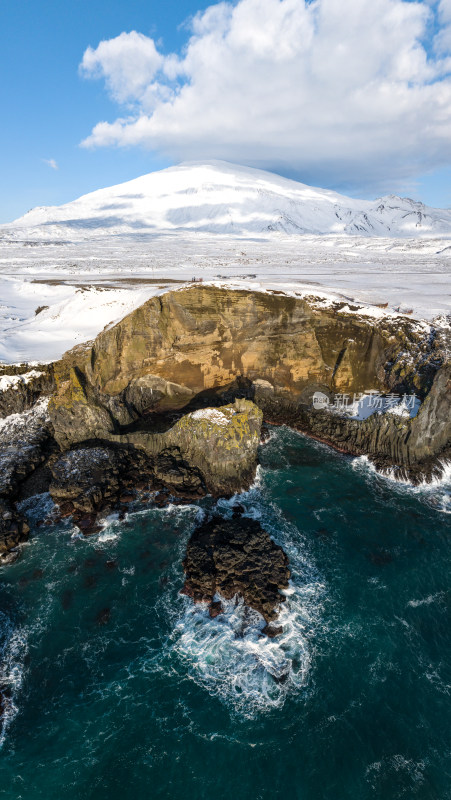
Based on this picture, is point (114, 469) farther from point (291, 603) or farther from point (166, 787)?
point (166, 787)

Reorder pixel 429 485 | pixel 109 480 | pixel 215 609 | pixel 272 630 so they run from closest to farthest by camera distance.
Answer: pixel 272 630
pixel 215 609
pixel 109 480
pixel 429 485

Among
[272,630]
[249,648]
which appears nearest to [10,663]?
[249,648]

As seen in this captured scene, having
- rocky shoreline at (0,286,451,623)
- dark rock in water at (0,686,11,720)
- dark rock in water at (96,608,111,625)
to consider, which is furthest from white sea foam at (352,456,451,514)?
dark rock in water at (0,686,11,720)

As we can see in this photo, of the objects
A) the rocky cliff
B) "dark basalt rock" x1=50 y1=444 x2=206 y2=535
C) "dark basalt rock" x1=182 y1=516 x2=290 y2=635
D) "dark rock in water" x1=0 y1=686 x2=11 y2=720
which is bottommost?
"dark rock in water" x1=0 y1=686 x2=11 y2=720

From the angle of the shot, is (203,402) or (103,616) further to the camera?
(203,402)

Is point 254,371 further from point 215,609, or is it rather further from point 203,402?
point 215,609

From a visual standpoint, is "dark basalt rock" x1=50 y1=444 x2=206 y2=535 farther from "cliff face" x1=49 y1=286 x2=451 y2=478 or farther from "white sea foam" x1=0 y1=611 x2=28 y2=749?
"white sea foam" x1=0 y1=611 x2=28 y2=749

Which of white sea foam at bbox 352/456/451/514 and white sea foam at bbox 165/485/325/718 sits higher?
white sea foam at bbox 352/456/451/514
